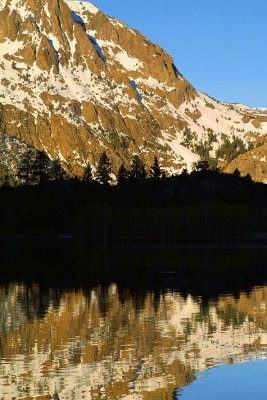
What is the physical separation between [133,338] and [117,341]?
1.87 meters

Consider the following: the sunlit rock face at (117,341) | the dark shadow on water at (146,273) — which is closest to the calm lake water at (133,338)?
the sunlit rock face at (117,341)

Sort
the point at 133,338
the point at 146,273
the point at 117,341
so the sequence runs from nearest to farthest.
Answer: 1. the point at 117,341
2. the point at 133,338
3. the point at 146,273

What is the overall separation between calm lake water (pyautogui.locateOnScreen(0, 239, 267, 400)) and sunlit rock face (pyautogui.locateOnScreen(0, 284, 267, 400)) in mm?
72

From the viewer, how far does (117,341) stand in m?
55.2

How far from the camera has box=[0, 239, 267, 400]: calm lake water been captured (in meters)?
42.0

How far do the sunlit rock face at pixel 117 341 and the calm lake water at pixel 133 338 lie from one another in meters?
0.07

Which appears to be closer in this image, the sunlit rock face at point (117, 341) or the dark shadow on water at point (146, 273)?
the sunlit rock face at point (117, 341)

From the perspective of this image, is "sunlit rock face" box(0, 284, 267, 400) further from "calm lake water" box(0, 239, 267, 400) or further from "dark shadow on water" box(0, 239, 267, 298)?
"dark shadow on water" box(0, 239, 267, 298)

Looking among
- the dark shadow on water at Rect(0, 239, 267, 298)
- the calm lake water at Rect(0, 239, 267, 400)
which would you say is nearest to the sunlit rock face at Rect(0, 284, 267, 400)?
the calm lake water at Rect(0, 239, 267, 400)

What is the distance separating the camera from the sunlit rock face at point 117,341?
42.4 meters

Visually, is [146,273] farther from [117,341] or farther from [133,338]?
[117,341]

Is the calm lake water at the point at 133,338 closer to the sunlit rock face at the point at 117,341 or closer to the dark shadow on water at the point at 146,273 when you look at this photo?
the sunlit rock face at the point at 117,341

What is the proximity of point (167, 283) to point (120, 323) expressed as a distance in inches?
1488

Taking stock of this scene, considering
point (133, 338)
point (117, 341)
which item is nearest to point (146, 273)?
point (133, 338)
